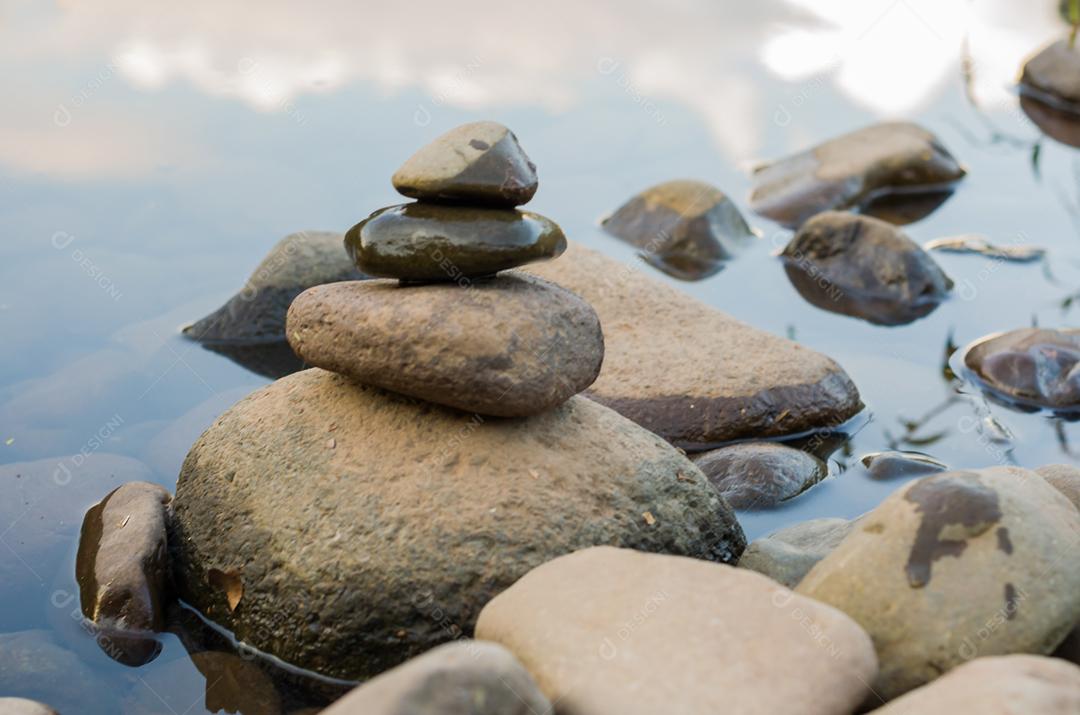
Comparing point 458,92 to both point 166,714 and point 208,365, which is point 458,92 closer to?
point 208,365

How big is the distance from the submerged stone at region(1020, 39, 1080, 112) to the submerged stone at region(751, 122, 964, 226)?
92.4 inches

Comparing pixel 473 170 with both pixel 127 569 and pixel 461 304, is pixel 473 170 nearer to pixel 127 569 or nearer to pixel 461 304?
pixel 461 304

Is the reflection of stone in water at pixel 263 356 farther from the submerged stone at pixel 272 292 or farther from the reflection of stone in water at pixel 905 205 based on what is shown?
the reflection of stone in water at pixel 905 205

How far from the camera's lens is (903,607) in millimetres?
3162

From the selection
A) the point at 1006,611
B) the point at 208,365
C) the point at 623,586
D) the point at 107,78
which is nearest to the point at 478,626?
the point at 623,586

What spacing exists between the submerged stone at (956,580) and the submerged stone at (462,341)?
108cm

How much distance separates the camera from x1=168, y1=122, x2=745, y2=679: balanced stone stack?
12.1ft

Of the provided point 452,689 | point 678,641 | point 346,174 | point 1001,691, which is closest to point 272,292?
point 346,174

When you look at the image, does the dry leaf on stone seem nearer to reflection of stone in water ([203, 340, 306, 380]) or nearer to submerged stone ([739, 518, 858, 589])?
submerged stone ([739, 518, 858, 589])

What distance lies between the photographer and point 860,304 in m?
7.39

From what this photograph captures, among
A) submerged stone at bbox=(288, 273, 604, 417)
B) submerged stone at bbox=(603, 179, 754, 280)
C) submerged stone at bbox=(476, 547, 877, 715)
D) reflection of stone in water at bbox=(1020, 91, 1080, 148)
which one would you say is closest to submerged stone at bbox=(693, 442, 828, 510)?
submerged stone at bbox=(288, 273, 604, 417)

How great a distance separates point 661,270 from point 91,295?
11.5ft

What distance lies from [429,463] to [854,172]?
604 centimetres

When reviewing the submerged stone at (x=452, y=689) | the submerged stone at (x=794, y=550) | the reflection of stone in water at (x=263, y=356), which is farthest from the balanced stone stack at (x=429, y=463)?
the reflection of stone in water at (x=263, y=356)
